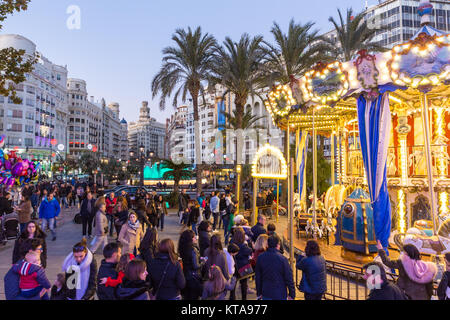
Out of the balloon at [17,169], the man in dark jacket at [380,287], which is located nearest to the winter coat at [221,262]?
the man in dark jacket at [380,287]

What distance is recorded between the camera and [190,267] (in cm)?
469

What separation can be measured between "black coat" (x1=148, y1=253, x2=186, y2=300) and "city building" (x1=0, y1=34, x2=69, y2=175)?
1934 inches

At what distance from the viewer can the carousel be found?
266 inches

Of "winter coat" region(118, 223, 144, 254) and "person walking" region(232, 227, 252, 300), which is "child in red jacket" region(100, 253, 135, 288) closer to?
"person walking" region(232, 227, 252, 300)

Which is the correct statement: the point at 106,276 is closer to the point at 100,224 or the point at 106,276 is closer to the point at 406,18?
the point at 100,224

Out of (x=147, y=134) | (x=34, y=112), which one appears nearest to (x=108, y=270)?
(x=34, y=112)

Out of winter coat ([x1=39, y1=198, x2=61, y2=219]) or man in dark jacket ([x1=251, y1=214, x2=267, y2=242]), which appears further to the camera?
winter coat ([x1=39, y1=198, x2=61, y2=219])

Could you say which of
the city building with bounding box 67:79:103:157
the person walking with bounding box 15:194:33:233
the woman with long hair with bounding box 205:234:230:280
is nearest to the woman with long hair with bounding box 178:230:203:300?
the woman with long hair with bounding box 205:234:230:280

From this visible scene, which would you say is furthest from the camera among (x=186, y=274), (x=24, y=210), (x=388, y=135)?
(x=24, y=210)

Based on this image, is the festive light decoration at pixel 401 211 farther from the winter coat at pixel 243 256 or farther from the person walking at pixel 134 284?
the person walking at pixel 134 284

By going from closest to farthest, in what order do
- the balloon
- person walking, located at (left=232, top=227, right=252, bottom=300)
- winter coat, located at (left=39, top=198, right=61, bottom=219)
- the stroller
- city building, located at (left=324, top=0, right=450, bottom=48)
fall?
person walking, located at (left=232, top=227, right=252, bottom=300), the stroller, winter coat, located at (left=39, top=198, right=61, bottom=219), the balloon, city building, located at (left=324, top=0, right=450, bottom=48)

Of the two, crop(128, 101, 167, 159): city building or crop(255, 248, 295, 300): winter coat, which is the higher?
crop(128, 101, 167, 159): city building

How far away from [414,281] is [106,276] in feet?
13.1
